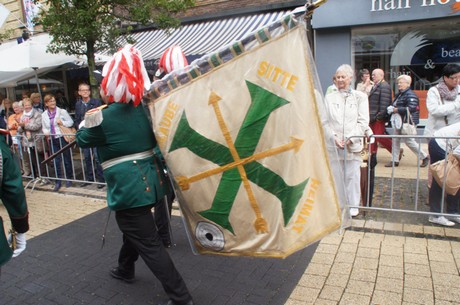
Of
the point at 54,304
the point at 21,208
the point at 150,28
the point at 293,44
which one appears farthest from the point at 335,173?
the point at 150,28

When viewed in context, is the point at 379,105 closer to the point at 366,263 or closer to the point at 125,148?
the point at 366,263

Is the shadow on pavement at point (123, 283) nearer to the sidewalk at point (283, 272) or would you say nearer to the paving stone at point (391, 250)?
the sidewalk at point (283, 272)

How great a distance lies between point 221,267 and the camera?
379cm

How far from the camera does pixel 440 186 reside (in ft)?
14.5

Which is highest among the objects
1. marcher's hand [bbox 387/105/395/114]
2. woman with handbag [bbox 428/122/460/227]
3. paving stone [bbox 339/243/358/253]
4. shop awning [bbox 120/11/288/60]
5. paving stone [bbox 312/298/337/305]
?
shop awning [bbox 120/11/288/60]

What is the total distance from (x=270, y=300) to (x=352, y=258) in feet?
3.62

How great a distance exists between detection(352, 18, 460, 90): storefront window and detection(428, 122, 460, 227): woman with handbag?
6299 mm

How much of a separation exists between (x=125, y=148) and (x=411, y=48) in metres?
9.56

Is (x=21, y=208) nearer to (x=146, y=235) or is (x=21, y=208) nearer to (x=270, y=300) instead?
(x=146, y=235)

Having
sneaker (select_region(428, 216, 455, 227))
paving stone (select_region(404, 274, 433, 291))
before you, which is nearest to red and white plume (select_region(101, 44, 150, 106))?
paving stone (select_region(404, 274, 433, 291))

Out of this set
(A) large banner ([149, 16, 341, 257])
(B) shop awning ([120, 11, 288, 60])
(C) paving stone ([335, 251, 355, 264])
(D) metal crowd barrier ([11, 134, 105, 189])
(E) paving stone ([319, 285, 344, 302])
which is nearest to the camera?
(A) large banner ([149, 16, 341, 257])

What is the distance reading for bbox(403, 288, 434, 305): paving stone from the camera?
3.04 metres

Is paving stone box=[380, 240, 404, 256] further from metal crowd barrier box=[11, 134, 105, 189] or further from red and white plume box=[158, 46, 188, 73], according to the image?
metal crowd barrier box=[11, 134, 105, 189]

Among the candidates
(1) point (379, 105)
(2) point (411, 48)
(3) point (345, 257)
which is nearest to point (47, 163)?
(3) point (345, 257)
